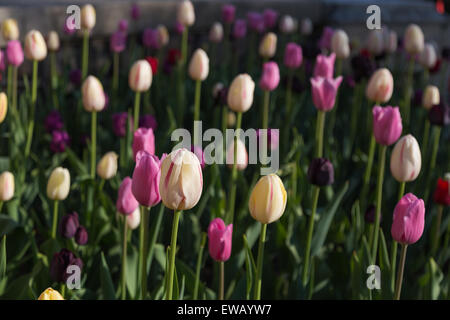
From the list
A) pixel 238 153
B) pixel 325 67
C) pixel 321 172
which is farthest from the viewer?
pixel 325 67

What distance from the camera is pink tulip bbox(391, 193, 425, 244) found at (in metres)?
1.34

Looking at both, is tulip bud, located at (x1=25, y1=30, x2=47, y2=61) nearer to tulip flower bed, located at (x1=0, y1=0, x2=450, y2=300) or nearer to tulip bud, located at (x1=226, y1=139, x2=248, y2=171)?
tulip flower bed, located at (x1=0, y1=0, x2=450, y2=300)

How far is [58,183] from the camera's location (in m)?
1.71

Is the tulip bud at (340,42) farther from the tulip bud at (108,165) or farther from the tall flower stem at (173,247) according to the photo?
the tall flower stem at (173,247)

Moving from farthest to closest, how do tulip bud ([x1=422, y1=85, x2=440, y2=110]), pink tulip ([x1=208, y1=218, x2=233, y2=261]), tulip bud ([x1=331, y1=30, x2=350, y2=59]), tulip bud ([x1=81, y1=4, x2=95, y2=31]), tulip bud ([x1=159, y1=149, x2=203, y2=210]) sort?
tulip bud ([x1=331, y1=30, x2=350, y2=59]), tulip bud ([x1=81, y1=4, x2=95, y2=31]), tulip bud ([x1=422, y1=85, x2=440, y2=110]), pink tulip ([x1=208, y1=218, x2=233, y2=261]), tulip bud ([x1=159, y1=149, x2=203, y2=210])

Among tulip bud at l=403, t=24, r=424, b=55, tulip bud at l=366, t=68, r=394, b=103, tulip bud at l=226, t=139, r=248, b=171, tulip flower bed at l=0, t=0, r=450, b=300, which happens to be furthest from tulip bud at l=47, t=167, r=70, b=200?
tulip bud at l=403, t=24, r=424, b=55

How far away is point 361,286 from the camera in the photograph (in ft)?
5.48

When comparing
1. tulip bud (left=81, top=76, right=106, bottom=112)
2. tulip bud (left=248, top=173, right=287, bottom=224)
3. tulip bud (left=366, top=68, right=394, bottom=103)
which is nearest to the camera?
tulip bud (left=248, top=173, right=287, bottom=224)

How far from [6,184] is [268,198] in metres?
0.74

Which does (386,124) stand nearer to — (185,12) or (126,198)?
(126,198)

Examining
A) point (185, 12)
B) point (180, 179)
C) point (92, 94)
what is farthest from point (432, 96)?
point (180, 179)

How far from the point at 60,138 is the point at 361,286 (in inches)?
45.0
